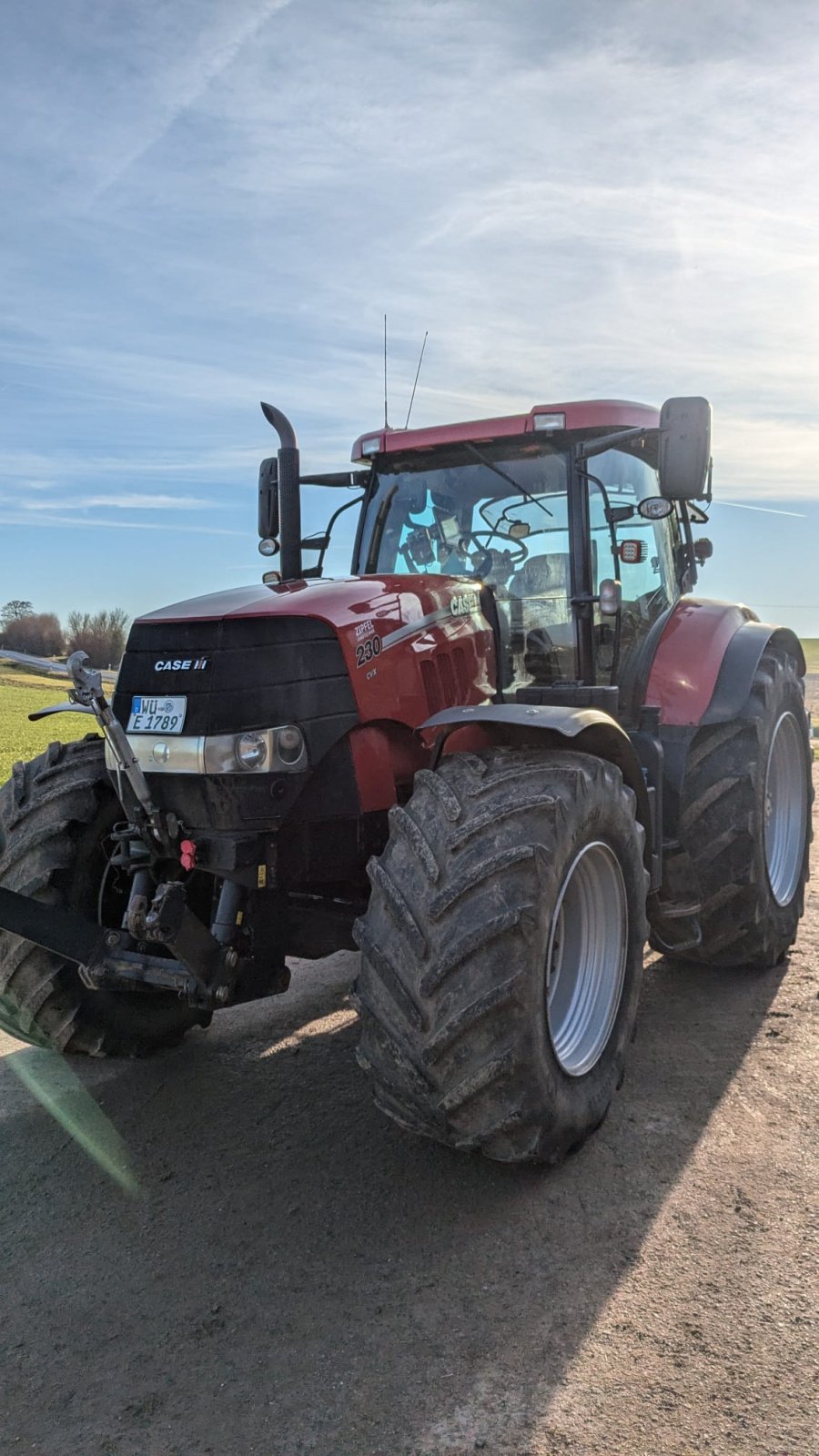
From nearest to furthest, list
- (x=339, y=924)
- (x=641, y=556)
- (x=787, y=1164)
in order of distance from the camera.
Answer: (x=787, y=1164), (x=339, y=924), (x=641, y=556)

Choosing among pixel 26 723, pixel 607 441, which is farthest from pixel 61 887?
pixel 26 723

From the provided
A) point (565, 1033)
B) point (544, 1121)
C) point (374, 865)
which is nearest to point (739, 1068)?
point (565, 1033)

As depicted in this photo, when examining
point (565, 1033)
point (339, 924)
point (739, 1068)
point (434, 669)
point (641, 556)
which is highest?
point (641, 556)

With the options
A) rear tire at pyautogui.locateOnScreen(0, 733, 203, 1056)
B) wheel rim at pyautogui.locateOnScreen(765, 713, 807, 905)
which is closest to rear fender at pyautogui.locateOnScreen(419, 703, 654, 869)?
rear tire at pyautogui.locateOnScreen(0, 733, 203, 1056)

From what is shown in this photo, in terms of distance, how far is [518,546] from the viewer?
4.46 meters

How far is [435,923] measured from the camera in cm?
283

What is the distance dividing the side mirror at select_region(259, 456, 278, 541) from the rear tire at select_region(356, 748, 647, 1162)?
1.98 metres

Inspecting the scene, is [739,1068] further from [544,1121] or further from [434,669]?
[434,669]

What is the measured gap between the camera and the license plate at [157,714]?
327cm

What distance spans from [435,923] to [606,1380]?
1.10 meters

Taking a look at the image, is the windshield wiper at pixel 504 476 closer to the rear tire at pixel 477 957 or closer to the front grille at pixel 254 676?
the front grille at pixel 254 676

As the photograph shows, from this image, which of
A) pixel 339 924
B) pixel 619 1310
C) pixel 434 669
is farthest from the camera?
pixel 434 669

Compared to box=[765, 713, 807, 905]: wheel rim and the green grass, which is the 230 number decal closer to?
box=[765, 713, 807, 905]: wheel rim

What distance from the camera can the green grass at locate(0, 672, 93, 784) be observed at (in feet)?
45.1
